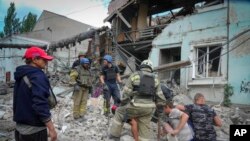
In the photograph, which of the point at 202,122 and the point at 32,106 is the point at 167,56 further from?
the point at 32,106

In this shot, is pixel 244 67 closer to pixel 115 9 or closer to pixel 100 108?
pixel 100 108

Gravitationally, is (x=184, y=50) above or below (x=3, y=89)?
above

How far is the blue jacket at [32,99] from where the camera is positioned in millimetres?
3387

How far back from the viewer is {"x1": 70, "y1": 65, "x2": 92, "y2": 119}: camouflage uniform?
830cm

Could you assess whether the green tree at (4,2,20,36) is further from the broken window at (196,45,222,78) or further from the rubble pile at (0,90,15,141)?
the broken window at (196,45,222,78)

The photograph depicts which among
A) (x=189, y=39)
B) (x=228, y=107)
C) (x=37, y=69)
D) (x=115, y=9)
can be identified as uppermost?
(x=115, y=9)

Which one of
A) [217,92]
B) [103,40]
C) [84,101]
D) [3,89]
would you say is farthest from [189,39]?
[3,89]

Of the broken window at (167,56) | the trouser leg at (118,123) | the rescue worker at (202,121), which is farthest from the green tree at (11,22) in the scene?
the rescue worker at (202,121)

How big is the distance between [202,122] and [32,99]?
9.73 feet

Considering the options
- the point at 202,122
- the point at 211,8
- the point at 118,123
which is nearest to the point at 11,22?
the point at 211,8

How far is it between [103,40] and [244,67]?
989 centimetres

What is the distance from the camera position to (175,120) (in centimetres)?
550

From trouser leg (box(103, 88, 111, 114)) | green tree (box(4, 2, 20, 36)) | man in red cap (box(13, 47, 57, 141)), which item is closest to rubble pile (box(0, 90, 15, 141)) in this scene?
trouser leg (box(103, 88, 111, 114))

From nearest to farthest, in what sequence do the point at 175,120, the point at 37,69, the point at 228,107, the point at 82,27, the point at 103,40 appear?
the point at 37,69
the point at 175,120
the point at 228,107
the point at 103,40
the point at 82,27
